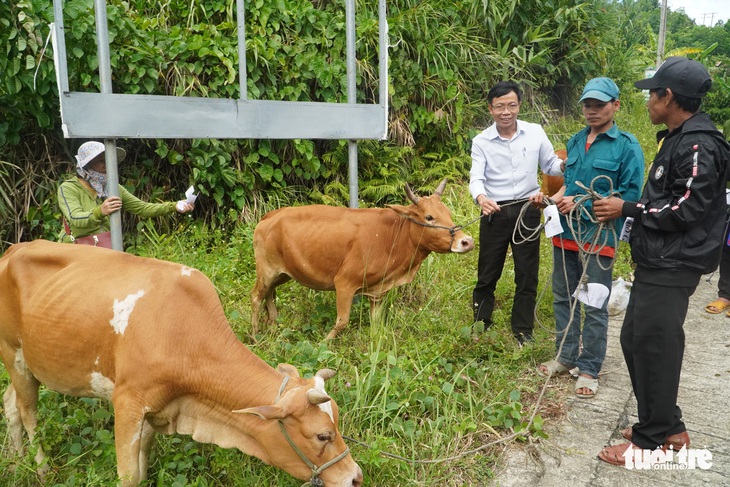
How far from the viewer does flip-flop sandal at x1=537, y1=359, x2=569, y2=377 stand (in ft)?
15.2

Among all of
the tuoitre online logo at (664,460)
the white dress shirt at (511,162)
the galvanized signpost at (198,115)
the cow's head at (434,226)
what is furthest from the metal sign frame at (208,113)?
the tuoitre online logo at (664,460)

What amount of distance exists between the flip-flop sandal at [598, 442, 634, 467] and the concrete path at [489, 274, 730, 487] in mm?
30

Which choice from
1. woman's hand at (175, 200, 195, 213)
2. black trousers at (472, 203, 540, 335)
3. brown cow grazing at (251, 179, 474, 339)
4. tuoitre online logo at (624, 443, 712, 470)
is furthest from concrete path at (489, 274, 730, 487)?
woman's hand at (175, 200, 195, 213)

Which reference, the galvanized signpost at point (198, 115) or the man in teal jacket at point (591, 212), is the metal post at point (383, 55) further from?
the man in teal jacket at point (591, 212)

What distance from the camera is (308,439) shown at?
286cm

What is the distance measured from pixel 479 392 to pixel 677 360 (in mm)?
1346

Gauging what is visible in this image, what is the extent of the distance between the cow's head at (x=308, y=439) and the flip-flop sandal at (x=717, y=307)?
4896 millimetres

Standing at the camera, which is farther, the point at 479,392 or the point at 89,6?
the point at 89,6

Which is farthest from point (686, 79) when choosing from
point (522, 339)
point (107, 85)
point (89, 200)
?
point (89, 200)

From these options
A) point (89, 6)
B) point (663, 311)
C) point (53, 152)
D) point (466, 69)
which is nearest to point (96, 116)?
point (89, 6)

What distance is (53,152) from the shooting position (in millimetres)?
6520

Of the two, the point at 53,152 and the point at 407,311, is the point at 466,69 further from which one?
→ the point at 53,152

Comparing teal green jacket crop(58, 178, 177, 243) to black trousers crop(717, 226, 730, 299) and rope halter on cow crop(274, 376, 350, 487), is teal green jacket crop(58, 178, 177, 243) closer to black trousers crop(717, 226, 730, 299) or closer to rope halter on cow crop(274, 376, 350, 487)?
rope halter on cow crop(274, 376, 350, 487)

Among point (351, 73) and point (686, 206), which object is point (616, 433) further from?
point (351, 73)
